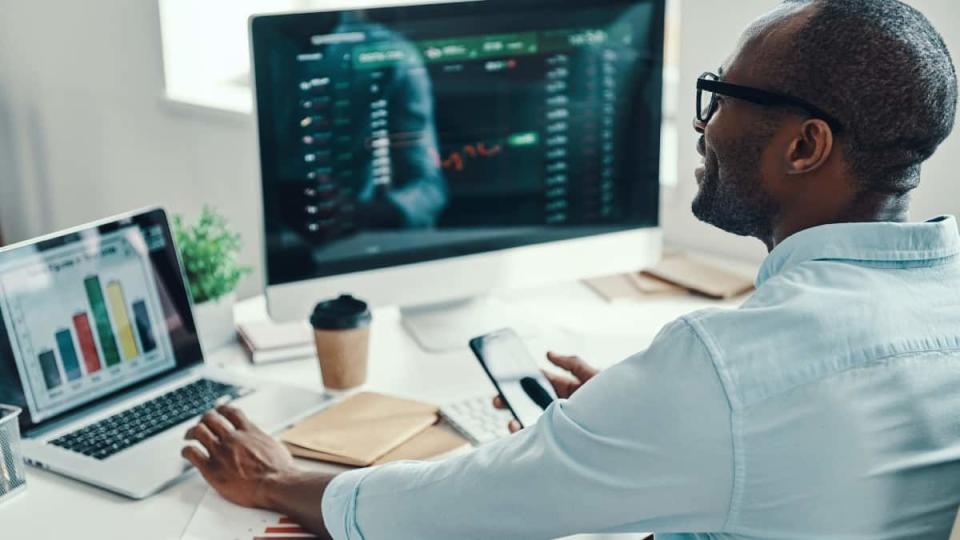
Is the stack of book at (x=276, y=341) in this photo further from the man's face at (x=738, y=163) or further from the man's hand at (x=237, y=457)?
the man's face at (x=738, y=163)

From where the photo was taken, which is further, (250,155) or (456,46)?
(250,155)

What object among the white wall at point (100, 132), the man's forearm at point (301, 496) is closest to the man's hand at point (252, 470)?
the man's forearm at point (301, 496)

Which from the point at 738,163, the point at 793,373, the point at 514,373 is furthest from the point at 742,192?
the point at 514,373

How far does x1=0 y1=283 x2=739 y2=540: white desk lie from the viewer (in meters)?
1.28

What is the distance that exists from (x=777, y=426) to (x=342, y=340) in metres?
0.77

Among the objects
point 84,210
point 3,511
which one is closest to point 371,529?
point 3,511

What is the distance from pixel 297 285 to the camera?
1628 mm

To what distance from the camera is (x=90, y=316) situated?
1.49 meters

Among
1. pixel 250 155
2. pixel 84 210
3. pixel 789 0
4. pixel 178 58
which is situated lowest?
pixel 84 210

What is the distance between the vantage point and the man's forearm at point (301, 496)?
124 centimetres

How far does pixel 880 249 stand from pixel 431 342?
86 centimetres

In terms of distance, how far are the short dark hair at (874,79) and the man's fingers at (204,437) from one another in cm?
74

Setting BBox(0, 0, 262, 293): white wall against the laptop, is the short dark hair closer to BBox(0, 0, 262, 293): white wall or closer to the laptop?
the laptop

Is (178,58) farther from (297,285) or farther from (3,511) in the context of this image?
(3,511)
